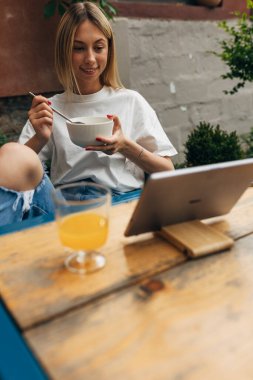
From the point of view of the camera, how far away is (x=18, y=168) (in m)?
1.27

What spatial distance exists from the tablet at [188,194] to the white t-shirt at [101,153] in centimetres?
88

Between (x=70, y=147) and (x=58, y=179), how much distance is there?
0.17m

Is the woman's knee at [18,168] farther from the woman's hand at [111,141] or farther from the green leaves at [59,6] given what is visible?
the green leaves at [59,6]

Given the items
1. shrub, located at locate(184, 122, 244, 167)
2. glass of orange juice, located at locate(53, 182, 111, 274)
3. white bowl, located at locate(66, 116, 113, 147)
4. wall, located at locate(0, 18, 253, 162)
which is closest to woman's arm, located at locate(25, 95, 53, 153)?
white bowl, located at locate(66, 116, 113, 147)

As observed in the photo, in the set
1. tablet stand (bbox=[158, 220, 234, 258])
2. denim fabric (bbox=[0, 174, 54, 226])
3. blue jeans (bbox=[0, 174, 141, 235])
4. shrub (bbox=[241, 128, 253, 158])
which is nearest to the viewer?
tablet stand (bbox=[158, 220, 234, 258])

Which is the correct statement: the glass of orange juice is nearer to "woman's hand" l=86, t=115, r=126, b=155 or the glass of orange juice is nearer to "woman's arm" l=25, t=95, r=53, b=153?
"woman's hand" l=86, t=115, r=126, b=155

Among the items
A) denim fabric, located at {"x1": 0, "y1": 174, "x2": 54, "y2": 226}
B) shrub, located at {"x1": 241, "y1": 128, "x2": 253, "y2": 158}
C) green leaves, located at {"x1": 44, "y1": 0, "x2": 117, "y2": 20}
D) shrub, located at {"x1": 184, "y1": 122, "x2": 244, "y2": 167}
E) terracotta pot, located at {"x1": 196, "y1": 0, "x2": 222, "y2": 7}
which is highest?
terracotta pot, located at {"x1": 196, "y1": 0, "x2": 222, "y2": 7}

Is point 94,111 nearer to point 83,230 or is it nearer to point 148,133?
point 148,133

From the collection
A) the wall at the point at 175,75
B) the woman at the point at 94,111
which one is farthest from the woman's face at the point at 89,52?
the wall at the point at 175,75

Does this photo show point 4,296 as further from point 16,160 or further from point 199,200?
point 16,160

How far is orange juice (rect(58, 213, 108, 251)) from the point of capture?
2.48 ft

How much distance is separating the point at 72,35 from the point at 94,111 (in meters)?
0.35

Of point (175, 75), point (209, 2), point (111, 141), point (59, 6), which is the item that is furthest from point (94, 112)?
A: point (209, 2)

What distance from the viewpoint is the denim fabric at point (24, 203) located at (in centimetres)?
119
